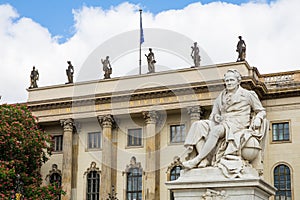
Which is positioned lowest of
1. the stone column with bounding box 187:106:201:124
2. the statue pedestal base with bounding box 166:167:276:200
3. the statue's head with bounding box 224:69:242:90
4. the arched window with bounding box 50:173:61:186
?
the statue pedestal base with bounding box 166:167:276:200

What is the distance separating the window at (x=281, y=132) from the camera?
148 feet

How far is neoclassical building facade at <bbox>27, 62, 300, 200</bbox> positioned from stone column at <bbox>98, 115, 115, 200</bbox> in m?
0.07

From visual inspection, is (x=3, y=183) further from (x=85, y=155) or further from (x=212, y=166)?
(x=212, y=166)

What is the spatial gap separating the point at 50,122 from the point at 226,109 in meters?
40.1

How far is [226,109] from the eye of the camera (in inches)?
460

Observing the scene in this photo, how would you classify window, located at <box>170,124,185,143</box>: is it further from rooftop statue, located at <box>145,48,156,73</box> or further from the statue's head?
the statue's head

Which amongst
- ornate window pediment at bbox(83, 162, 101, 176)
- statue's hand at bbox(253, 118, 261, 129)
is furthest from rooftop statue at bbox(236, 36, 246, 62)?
statue's hand at bbox(253, 118, 261, 129)

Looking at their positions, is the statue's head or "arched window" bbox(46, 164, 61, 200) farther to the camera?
"arched window" bbox(46, 164, 61, 200)

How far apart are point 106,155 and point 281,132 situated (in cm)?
1268

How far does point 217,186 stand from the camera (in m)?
10.7

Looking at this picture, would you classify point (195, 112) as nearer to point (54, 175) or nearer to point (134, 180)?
point (134, 180)

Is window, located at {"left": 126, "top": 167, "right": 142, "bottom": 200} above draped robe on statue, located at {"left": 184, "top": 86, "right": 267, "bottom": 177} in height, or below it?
above

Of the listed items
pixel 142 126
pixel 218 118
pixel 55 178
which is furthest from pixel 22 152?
pixel 218 118

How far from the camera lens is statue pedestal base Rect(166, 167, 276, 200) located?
1051cm
